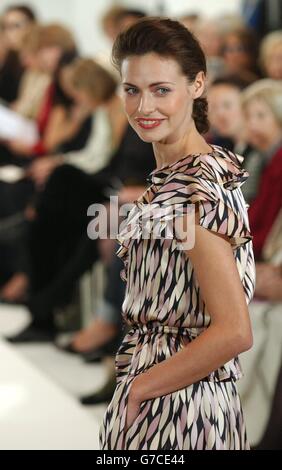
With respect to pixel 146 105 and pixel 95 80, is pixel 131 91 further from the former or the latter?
pixel 95 80

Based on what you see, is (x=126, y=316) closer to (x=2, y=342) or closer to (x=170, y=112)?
(x=170, y=112)

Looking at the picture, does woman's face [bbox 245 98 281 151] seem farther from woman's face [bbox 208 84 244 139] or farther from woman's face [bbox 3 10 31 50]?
woman's face [bbox 3 10 31 50]

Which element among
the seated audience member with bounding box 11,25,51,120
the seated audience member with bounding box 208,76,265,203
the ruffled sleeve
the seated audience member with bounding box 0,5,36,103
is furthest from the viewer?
the seated audience member with bounding box 0,5,36,103

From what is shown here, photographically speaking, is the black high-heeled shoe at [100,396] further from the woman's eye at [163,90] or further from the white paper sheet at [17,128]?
the white paper sheet at [17,128]

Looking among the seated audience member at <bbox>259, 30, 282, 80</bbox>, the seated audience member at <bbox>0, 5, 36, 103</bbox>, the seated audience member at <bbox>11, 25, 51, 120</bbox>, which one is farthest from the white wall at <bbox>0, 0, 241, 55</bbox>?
the seated audience member at <bbox>259, 30, 282, 80</bbox>

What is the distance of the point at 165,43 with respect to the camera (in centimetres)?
133

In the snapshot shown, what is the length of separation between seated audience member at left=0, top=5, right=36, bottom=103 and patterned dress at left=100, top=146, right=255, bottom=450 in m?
5.58

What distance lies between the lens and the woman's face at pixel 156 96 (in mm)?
1328

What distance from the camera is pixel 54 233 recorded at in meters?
5.08

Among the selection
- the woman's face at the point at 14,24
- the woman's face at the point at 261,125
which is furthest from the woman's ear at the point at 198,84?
the woman's face at the point at 14,24

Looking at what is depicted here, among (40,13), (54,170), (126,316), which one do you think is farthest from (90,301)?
(40,13)

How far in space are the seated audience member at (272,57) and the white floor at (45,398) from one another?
1607 mm

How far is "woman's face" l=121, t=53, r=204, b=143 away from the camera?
133 centimetres

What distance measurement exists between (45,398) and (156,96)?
256 cm
